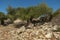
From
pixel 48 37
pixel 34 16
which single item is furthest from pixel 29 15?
pixel 48 37

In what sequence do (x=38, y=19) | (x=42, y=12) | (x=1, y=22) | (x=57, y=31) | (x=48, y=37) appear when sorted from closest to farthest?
1. (x=48, y=37)
2. (x=57, y=31)
3. (x=42, y=12)
4. (x=38, y=19)
5. (x=1, y=22)

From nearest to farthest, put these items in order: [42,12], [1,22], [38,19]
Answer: [42,12], [38,19], [1,22]

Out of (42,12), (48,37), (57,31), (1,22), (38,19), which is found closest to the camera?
(48,37)

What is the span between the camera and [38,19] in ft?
88.6

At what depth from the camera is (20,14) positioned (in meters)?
25.8

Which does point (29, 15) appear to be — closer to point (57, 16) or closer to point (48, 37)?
point (57, 16)

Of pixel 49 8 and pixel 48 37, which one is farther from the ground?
pixel 49 8

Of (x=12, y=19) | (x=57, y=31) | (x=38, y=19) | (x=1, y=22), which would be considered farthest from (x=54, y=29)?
(x=1, y=22)

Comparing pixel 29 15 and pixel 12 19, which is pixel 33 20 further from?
pixel 12 19

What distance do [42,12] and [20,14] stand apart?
10.9 ft

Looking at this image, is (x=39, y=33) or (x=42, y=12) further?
(x=42, y=12)

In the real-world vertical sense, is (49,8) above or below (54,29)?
above

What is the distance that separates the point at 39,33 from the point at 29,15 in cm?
800

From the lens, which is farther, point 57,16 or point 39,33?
point 57,16
